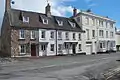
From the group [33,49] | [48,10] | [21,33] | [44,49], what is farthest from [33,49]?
[48,10]

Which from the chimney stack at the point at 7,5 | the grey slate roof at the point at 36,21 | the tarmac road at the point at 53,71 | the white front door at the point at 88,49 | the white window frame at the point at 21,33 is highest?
the chimney stack at the point at 7,5

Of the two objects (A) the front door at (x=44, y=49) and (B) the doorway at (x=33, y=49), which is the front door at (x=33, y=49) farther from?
(A) the front door at (x=44, y=49)

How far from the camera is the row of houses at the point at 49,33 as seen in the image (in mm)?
35969

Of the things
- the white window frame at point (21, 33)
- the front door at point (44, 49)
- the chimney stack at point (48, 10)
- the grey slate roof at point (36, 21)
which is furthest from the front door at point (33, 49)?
the chimney stack at point (48, 10)

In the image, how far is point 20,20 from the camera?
37.3 meters

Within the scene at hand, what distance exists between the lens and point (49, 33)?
40.7 m

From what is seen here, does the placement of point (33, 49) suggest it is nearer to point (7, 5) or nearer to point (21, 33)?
point (21, 33)

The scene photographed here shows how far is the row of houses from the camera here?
36.0m

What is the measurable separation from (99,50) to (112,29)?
10.9 metres

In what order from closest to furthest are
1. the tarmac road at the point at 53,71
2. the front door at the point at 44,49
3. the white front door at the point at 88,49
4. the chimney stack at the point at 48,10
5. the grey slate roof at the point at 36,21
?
the tarmac road at the point at 53,71 < the grey slate roof at the point at 36,21 < the front door at the point at 44,49 < the chimney stack at the point at 48,10 < the white front door at the point at 88,49

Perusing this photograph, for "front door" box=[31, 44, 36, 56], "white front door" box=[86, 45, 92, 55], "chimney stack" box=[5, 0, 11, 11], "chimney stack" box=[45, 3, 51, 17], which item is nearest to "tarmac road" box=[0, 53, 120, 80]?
"front door" box=[31, 44, 36, 56]

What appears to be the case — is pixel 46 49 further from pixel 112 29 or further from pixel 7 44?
pixel 112 29

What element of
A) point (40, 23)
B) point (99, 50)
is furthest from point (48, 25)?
Result: point (99, 50)

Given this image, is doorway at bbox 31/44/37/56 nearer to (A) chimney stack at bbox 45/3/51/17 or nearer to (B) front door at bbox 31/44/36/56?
(B) front door at bbox 31/44/36/56
